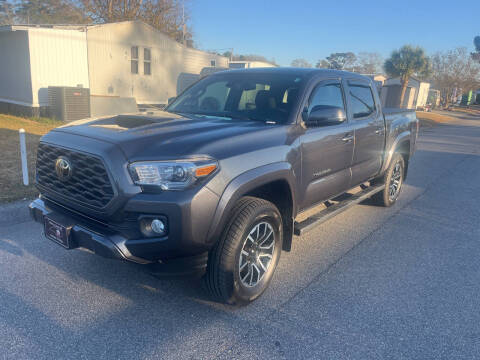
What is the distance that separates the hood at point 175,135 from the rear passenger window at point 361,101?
1.71 meters

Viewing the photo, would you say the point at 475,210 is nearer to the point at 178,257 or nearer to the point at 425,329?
the point at 425,329

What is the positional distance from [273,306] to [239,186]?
1.14 metres

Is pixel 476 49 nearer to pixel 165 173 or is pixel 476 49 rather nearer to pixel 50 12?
pixel 50 12

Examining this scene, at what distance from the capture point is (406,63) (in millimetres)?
35531

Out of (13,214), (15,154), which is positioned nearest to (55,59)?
(15,154)

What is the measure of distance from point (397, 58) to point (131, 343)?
38.7m

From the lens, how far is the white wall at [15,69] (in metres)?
13.6

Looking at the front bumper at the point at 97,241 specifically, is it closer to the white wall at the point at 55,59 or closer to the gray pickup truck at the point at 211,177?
the gray pickup truck at the point at 211,177

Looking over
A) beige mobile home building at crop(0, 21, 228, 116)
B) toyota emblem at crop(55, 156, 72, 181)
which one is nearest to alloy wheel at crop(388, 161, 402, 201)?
toyota emblem at crop(55, 156, 72, 181)

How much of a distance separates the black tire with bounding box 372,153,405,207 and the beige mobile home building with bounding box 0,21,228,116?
11.3 meters

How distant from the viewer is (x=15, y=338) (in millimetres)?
2723

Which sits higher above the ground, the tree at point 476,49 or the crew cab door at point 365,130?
the tree at point 476,49

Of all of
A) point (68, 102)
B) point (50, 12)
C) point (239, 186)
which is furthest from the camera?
point (50, 12)

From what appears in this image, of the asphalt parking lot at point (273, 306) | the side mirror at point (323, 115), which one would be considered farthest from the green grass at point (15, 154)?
the side mirror at point (323, 115)
